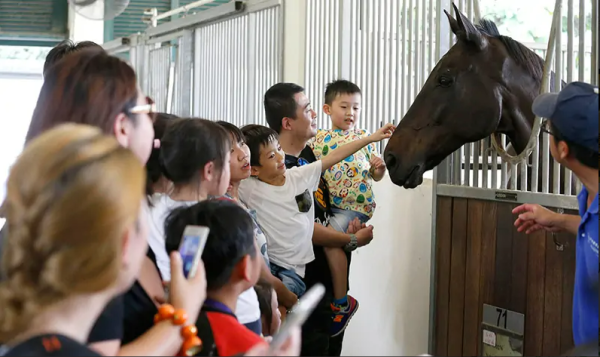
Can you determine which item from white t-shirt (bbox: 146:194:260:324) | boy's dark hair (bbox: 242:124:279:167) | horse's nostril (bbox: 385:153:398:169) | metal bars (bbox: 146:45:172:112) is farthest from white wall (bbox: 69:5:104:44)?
white t-shirt (bbox: 146:194:260:324)

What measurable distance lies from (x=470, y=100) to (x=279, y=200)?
0.75 m

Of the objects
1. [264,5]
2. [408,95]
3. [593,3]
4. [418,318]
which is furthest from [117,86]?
[264,5]

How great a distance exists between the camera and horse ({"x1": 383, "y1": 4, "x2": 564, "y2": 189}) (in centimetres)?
243

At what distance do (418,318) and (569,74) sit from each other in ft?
4.35

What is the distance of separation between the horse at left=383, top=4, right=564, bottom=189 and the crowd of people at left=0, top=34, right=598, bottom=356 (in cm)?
17

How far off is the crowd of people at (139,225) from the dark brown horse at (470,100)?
179 mm

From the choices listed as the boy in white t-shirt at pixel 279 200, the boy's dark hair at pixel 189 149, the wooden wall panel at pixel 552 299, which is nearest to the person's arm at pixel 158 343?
the boy's dark hair at pixel 189 149

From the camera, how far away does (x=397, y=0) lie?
10.6 ft

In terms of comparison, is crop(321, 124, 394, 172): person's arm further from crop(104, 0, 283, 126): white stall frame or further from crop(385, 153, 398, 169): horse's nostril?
crop(104, 0, 283, 126): white stall frame

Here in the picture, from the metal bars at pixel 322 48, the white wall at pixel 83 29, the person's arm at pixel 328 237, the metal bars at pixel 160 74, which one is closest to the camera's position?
the person's arm at pixel 328 237

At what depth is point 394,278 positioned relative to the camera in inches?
131

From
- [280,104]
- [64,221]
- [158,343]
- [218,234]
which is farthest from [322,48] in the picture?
[64,221]

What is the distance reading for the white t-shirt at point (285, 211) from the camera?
2502 millimetres

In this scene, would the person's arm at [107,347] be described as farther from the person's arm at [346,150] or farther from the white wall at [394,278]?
the white wall at [394,278]
